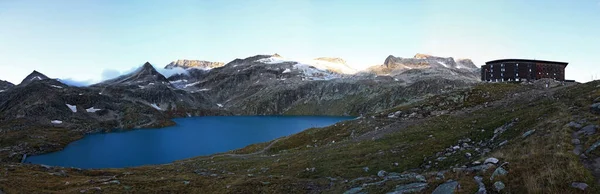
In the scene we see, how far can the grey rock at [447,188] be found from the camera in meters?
14.7

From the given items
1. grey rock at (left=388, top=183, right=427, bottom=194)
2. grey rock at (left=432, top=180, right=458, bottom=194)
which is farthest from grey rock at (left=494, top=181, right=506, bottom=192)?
grey rock at (left=388, top=183, right=427, bottom=194)

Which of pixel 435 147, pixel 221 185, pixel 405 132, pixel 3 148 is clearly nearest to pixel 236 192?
pixel 221 185

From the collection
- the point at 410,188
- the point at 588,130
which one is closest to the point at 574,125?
the point at 588,130

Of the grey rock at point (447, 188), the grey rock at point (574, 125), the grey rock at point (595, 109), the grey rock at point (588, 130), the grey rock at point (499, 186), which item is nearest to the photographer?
the grey rock at point (499, 186)

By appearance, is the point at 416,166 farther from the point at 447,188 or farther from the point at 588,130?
the point at 447,188

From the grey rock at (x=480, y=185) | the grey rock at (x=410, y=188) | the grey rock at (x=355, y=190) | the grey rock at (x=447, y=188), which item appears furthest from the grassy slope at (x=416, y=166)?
the grey rock at (x=355, y=190)

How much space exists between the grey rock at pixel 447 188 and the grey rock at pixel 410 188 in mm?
940

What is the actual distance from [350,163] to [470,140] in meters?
11.9

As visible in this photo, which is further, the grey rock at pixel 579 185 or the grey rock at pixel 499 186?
the grey rock at pixel 499 186

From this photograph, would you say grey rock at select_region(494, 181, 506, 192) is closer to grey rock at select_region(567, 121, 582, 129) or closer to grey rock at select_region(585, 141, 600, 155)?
grey rock at select_region(585, 141, 600, 155)

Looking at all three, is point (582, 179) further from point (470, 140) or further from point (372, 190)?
point (470, 140)

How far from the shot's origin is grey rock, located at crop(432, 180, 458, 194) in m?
14.7

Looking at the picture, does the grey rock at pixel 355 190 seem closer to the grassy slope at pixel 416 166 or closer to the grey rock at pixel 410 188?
the grassy slope at pixel 416 166

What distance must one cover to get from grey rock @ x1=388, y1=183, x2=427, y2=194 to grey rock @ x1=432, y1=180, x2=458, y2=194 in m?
0.94
